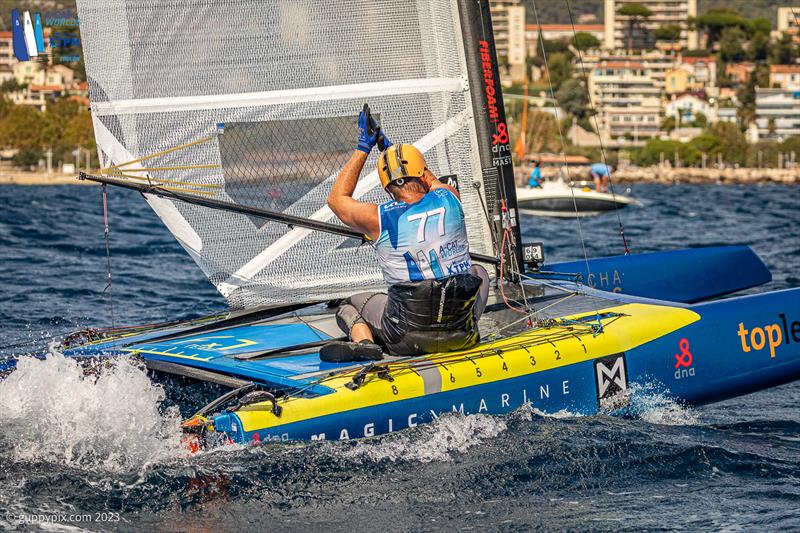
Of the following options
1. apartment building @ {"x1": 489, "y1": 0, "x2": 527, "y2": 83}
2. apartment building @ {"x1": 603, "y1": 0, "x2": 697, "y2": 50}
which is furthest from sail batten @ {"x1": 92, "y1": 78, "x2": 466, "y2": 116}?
apartment building @ {"x1": 603, "y1": 0, "x2": 697, "y2": 50}

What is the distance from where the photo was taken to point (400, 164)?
17.4ft

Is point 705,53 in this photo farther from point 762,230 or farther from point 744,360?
point 744,360

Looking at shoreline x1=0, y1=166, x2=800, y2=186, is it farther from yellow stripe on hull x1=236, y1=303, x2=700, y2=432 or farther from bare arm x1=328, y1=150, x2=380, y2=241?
bare arm x1=328, y1=150, x2=380, y2=241

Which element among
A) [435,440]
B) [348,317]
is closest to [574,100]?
[348,317]

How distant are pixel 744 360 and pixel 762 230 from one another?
13873 mm

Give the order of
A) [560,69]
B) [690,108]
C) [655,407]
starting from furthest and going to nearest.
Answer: [560,69] → [690,108] → [655,407]

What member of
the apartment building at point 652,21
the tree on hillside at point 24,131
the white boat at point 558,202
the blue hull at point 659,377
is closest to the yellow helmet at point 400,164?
the blue hull at point 659,377

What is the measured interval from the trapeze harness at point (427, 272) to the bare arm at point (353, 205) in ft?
0.17

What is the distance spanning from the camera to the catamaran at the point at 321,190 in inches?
221

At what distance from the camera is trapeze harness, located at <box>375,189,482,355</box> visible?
5.29 meters

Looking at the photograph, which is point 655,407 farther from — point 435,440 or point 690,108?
point 690,108

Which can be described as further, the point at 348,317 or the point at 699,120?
the point at 699,120

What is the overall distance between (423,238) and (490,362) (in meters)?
0.63

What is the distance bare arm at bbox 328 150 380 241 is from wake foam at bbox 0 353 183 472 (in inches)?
47.4
